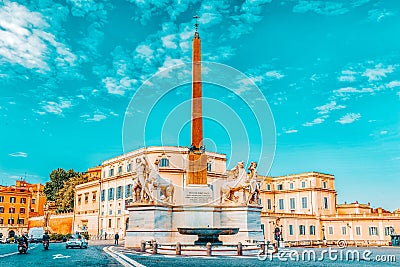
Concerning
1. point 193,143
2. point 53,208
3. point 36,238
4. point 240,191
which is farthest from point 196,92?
point 53,208

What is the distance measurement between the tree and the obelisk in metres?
58.6

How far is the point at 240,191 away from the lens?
95.5 ft

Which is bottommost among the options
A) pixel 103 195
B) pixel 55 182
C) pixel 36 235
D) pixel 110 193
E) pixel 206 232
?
pixel 36 235

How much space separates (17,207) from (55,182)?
11377 mm

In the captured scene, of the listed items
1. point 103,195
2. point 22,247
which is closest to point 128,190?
point 103,195

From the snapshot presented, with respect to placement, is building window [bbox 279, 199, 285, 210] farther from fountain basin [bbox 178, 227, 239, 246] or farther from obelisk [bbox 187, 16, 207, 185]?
fountain basin [bbox 178, 227, 239, 246]

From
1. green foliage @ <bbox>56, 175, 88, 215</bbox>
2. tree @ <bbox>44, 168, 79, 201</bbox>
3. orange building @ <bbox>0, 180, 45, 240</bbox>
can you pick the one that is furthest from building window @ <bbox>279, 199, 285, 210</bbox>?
orange building @ <bbox>0, 180, 45, 240</bbox>

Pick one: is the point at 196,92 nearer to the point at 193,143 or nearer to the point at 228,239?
the point at 193,143

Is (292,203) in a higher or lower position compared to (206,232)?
higher

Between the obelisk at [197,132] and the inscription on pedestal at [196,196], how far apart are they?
0.69m

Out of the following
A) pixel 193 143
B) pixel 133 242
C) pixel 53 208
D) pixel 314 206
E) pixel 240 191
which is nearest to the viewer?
pixel 133 242

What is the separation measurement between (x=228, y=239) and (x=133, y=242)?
6.01m

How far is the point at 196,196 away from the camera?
25.5 metres

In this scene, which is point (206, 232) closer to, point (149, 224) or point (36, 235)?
point (149, 224)
